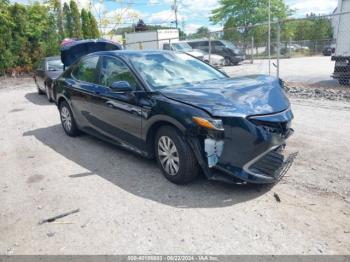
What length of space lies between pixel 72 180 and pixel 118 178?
25.1 inches

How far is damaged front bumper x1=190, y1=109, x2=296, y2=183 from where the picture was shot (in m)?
3.65

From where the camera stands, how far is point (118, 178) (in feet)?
15.1

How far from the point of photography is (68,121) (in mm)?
6742

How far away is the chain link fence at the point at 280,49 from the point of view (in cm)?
1180

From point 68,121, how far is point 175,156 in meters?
3.44

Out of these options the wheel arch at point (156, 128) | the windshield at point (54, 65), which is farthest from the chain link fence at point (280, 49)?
the wheel arch at point (156, 128)

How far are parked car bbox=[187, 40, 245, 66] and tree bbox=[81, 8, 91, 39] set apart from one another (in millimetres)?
7841

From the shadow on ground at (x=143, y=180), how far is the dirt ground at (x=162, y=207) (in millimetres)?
13

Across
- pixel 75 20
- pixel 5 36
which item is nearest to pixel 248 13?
pixel 75 20

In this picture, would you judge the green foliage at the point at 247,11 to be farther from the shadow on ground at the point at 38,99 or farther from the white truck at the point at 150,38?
the shadow on ground at the point at 38,99

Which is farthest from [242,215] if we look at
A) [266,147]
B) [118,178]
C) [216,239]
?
[118,178]

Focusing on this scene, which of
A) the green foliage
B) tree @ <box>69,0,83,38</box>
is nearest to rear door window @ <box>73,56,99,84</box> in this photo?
tree @ <box>69,0,83,38</box>

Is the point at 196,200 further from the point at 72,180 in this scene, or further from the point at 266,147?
the point at 72,180

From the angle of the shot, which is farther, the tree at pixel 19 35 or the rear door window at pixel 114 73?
the tree at pixel 19 35
